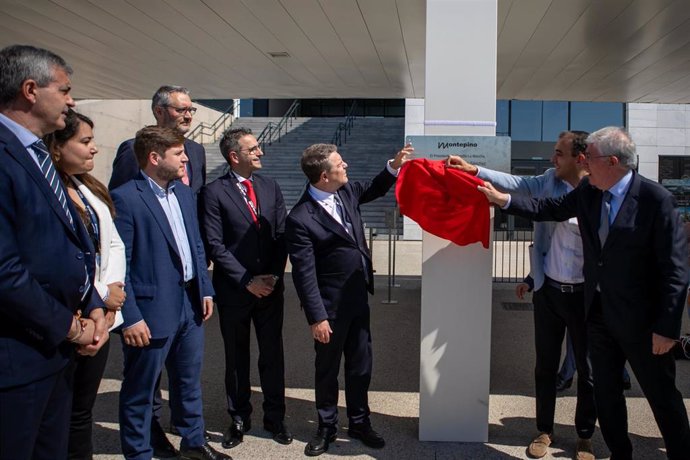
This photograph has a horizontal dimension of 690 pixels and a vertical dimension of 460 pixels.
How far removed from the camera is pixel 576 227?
3.94m

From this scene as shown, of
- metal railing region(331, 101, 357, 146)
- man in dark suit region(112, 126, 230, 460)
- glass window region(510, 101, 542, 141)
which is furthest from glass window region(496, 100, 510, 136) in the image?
man in dark suit region(112, 126, 230, 460)

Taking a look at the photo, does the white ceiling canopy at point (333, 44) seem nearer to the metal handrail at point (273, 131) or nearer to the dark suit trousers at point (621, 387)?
the dark suit trousers at point (621, 387)

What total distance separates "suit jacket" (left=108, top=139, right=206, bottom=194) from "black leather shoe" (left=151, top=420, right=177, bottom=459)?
1.65 metres

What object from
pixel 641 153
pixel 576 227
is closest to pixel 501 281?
pixel 576 227

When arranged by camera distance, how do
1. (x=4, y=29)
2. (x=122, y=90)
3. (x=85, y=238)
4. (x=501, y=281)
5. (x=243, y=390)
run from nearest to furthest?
(x=85, y=238), (x=243, y=390), (x=4, y=29), (x=122, y=90), (x=501, y=281)

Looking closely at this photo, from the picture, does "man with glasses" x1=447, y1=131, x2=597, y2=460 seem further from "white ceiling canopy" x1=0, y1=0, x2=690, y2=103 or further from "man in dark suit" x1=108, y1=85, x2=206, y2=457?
"man in dark suit" x1=108, y1=85, x2=206, y2=457

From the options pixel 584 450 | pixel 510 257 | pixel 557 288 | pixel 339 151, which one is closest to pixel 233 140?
pixel 557 288

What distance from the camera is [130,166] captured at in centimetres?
404

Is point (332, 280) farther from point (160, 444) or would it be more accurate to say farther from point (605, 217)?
point (605, 217)

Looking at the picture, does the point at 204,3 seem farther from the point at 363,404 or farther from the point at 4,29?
the point at 363,404

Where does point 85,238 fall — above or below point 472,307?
above

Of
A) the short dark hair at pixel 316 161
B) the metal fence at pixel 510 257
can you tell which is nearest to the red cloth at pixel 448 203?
the short dark hair at pixel 316 161

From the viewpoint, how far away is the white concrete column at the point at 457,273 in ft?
12.8

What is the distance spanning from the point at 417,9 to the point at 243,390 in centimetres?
385
